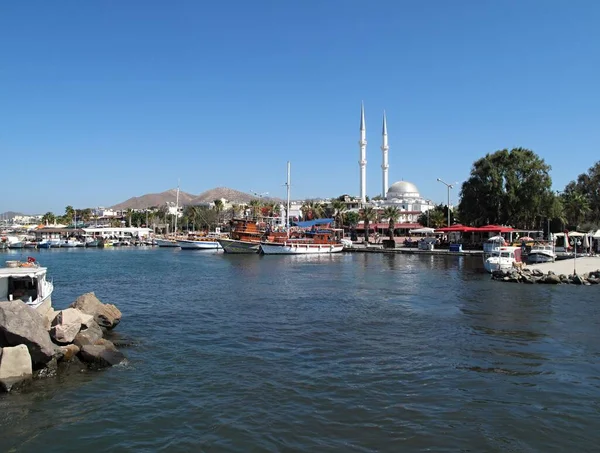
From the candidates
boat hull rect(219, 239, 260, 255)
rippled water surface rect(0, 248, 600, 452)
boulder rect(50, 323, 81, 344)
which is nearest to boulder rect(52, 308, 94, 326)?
boulder rect(50, 323, 81, 344)

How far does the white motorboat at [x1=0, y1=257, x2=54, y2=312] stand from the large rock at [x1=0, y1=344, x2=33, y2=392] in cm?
510

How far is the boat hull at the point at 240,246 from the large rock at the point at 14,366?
55.6 m

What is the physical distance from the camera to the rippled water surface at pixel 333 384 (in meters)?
9.02

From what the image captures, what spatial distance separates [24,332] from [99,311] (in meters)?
5.01

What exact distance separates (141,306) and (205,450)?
15983 millimetres

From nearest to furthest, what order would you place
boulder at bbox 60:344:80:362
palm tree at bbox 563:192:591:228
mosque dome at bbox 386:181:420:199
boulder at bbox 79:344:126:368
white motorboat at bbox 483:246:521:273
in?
boulder at bbox 79:344:126:368
boulder at bbox 60:344:80:362
white motorboat at bbox 483:246:521:273
palm tree at bbox 563:192:591:228
mosque dome at bbox 386:181:420:199

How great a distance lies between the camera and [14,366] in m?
11.7

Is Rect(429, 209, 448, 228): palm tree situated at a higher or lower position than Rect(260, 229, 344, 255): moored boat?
higher

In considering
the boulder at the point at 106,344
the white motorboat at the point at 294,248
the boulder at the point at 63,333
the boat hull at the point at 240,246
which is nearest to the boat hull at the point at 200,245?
the boat hull at the point at 240,246

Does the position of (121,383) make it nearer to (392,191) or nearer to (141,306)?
(141,306)

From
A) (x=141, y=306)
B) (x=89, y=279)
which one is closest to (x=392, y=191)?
(x=89, y=279)

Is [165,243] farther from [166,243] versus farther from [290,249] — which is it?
[290,249]

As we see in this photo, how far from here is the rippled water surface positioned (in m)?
9.02

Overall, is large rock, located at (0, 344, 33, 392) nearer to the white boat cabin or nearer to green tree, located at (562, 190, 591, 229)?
the white boat cabin
